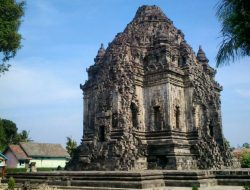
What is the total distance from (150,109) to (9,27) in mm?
11270

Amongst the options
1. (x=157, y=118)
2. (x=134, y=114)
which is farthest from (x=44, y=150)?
(x=157, y=118)

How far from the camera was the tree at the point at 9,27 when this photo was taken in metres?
16.1

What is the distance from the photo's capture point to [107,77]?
23109 mm

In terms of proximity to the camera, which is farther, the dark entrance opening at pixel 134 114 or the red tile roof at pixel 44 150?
the red tile roof at pixel 44 150

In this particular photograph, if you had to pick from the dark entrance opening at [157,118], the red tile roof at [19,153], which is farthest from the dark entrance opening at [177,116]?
the red tile roof at [19,153]

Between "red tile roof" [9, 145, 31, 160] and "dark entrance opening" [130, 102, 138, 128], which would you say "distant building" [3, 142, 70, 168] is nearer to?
"red tile roof" [9, 145, 31, 160]

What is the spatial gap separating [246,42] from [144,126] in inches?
651

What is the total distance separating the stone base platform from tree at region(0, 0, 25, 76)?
724 centimetres

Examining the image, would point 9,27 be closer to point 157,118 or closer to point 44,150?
point 157,118

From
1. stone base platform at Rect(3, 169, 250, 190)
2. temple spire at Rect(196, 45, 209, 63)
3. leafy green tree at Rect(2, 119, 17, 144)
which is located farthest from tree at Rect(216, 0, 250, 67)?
leafy green tree at Rect(2, 119, 17, 144)

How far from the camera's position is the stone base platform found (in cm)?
1488

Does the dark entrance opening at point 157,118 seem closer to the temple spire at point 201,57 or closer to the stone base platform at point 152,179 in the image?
the stone base platform at point 152,179

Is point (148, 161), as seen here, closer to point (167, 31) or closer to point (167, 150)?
point (167, 150)

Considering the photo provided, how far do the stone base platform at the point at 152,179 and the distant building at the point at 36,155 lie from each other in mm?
28588
